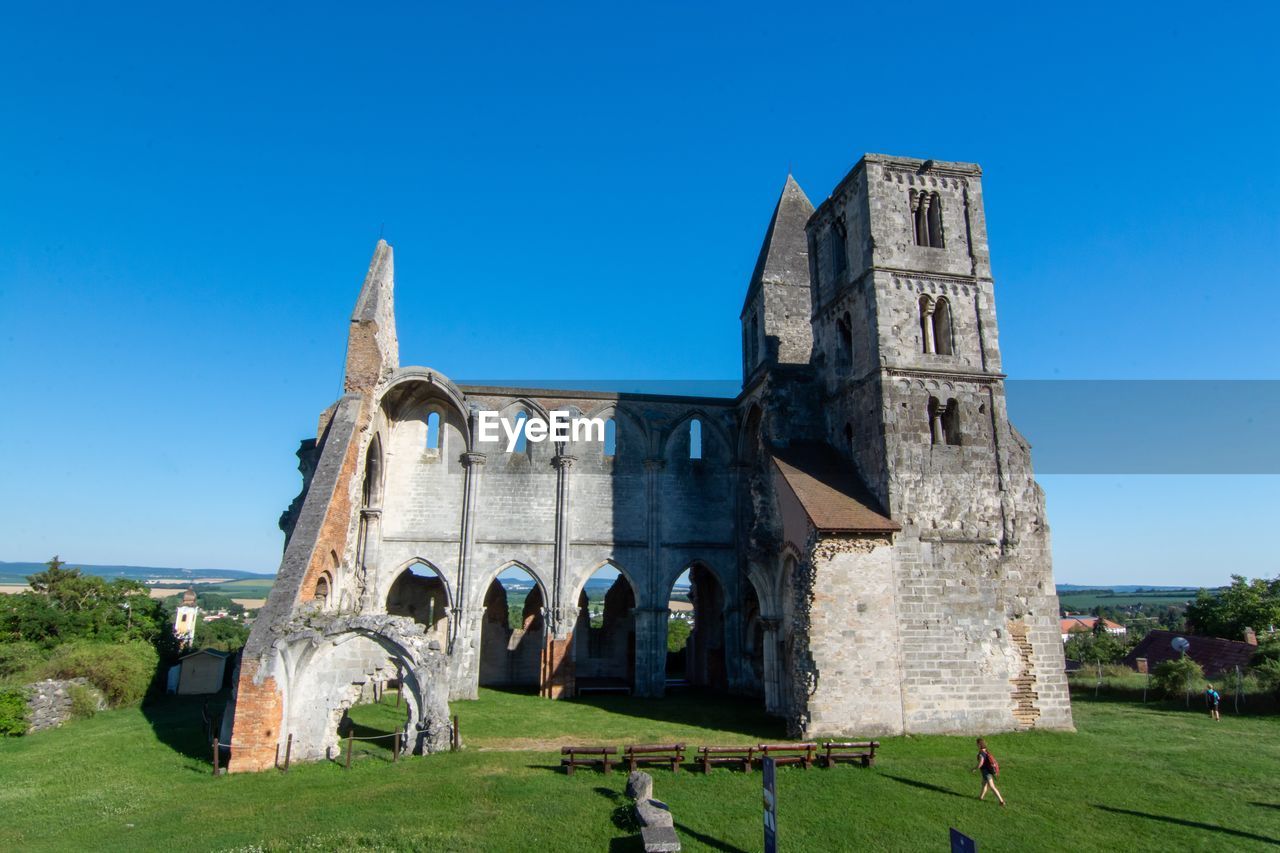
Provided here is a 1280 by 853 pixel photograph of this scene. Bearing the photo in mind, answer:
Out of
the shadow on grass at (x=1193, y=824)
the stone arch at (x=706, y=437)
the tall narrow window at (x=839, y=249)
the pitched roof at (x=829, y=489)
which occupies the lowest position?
the shadow on grass at (x=1193, y=824)

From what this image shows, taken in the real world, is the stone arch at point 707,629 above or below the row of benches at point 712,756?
above

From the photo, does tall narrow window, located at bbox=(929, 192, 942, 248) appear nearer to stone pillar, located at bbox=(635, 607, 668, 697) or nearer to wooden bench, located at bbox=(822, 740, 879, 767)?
wooden bench, located at bbox=(822, 740, 879, 767)

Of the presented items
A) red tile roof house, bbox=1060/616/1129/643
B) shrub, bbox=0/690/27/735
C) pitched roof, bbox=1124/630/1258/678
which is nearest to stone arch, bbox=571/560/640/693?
shrub, bbox=0/690/27/735

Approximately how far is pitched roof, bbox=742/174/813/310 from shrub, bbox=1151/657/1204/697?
17992 millimetres

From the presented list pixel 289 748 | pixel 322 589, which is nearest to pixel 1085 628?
pixel 322 589

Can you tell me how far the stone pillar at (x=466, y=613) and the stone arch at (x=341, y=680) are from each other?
7499 mm

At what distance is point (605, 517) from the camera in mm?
26344

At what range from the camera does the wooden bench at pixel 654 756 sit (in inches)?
565

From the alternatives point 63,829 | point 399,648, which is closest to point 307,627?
point 399,648

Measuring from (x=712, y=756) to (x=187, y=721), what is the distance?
A: 14.6 metres

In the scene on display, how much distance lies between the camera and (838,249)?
941 inches

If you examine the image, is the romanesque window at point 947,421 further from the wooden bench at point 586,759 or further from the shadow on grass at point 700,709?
the wooden bench at point 586,759

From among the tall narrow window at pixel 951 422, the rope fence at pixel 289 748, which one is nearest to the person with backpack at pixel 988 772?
the tall narrow window at pixel 951 422

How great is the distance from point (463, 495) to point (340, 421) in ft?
19.5
